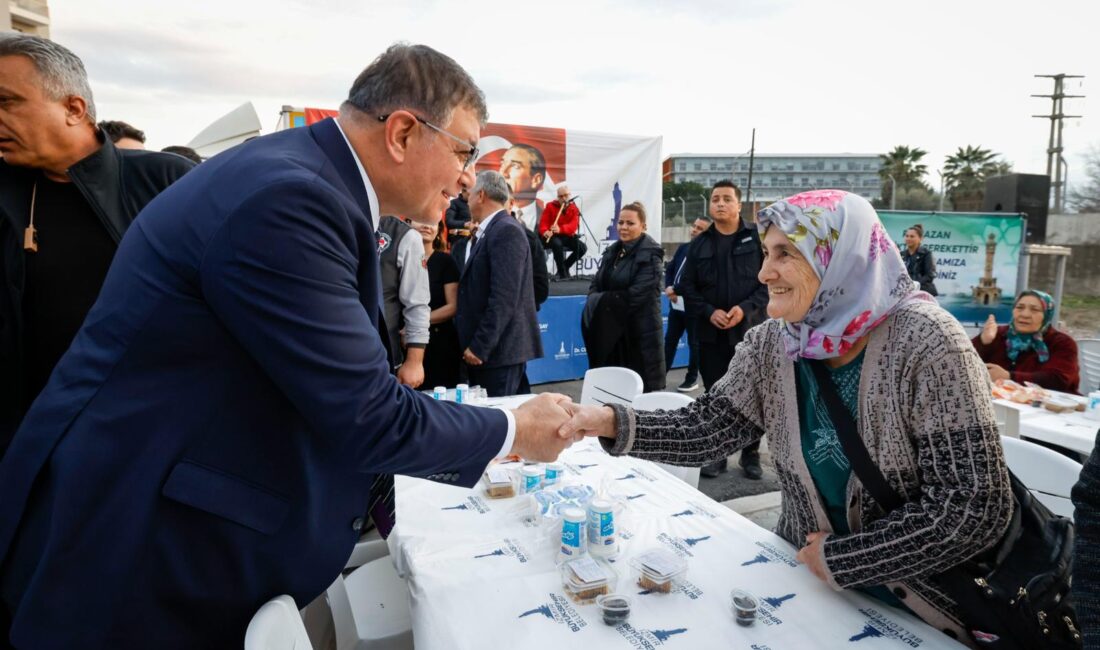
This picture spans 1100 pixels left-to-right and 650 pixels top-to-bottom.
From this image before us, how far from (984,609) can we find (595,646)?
90 centimetres

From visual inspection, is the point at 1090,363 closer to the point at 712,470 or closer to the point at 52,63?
the point at 712,470

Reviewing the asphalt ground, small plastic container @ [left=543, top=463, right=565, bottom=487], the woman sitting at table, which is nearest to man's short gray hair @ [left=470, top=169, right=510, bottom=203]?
small plastic container @ [left=543, top=463, right=565, bottom=487]

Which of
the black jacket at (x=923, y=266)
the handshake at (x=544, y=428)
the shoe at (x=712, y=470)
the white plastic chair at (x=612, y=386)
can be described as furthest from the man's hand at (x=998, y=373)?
the black jacket at (x=923, y=266)

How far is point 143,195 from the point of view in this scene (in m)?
2.19

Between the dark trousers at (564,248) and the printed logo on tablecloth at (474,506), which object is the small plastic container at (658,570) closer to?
the printed logo on tablecloth at (474,506)

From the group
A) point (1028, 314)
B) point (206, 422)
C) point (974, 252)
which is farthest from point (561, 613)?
point (974, 252)

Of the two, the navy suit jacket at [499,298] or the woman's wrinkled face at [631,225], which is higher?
the woman's wrinkled face at [631,225]

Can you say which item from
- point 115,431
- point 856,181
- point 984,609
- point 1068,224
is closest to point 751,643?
point 984,609

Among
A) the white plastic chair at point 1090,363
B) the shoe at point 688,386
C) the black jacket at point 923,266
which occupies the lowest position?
the shoe at point 688,386

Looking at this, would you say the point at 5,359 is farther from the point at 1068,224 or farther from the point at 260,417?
the point at 1068,224

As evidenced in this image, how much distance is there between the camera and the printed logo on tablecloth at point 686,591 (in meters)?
1.59

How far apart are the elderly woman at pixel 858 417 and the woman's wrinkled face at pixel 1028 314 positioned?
3.95 metres

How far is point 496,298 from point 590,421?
94.4 inches

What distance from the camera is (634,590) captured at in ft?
5.31
